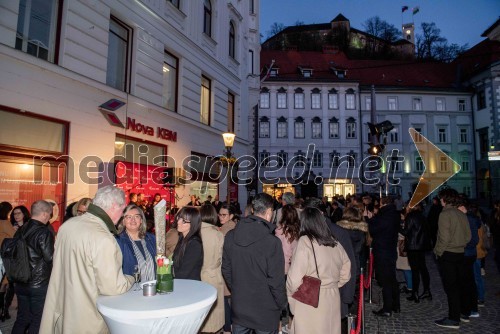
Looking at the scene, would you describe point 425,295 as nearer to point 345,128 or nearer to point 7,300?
point 7,300

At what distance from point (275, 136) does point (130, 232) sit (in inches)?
1537

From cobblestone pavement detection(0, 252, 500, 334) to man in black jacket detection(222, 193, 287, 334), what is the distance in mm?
3068

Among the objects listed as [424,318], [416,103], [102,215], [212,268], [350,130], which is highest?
[416,103]

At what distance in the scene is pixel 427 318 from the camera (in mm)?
6531

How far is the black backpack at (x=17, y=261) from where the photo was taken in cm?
430

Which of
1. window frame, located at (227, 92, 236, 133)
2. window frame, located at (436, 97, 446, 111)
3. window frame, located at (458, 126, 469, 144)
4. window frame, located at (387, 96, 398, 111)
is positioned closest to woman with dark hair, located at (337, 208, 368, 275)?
window frame, located at (227, 92, 236, 133)

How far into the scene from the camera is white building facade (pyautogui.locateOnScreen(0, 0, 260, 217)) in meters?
8.29

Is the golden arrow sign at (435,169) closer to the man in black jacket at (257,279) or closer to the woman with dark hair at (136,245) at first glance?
the man in black jacket at (257,279)

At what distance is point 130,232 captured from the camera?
4.35 m


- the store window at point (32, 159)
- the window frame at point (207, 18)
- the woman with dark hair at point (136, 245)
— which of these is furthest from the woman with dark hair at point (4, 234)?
the window frame at point (207, 18)

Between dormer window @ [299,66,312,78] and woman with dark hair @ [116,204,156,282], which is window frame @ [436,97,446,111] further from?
woman with dark hair @ [116,204,156,282]

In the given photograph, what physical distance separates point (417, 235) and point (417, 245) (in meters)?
0.22

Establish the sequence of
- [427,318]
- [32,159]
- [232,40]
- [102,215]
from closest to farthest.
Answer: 1. [102,215]
2. [427,318]
3. [32,159]
4. [232,40]

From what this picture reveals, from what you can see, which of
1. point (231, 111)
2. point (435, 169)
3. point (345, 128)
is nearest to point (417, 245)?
point (231, 111)
